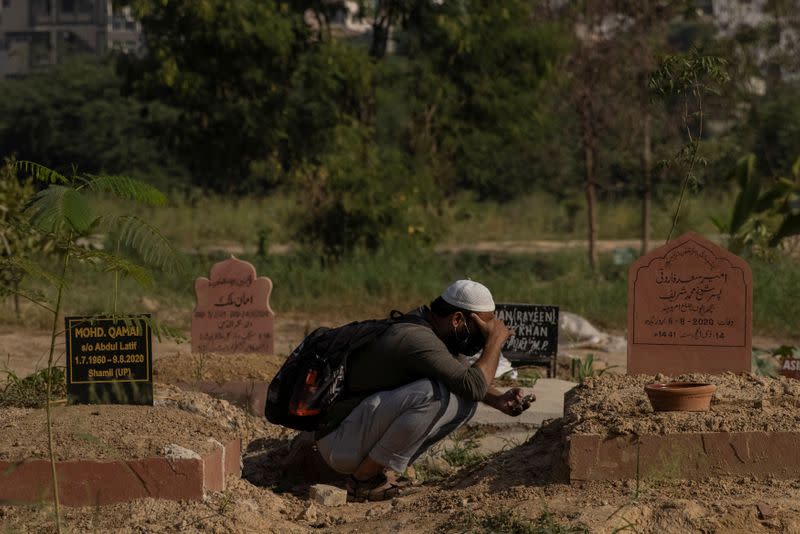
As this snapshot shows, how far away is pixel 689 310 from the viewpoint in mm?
5820

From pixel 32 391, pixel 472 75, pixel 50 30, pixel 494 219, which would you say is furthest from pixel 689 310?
pixel 50 30

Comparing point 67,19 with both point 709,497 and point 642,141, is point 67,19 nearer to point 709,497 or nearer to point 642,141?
point 642,141

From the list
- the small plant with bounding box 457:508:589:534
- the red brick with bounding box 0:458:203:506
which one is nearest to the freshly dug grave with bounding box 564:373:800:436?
the small plant with bounding box 457:508:589:534

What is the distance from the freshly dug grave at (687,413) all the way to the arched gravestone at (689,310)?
14 centimetres

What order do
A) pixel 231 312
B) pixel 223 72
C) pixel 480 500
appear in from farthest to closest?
pixel 223 72 → pixel 231 312 → pixel 480 500

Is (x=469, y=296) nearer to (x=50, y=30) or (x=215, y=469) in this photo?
(x=215, y=469)

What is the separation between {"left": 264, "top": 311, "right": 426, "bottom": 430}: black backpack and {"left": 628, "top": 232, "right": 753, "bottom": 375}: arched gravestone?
3.65ft

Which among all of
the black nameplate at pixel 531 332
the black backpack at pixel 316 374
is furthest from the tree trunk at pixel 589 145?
the black backpack at pixel 316 374

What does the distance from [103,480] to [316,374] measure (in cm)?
112

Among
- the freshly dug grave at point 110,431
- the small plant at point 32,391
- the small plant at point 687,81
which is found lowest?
the small plant at point 32,391

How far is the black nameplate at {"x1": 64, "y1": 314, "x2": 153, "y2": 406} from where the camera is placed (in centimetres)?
538

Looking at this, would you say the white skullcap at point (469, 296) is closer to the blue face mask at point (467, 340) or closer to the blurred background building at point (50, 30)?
the blue face mask at point (467, 340)

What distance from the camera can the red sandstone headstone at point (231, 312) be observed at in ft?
24.5

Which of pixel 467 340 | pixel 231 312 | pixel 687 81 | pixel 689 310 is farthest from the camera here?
pixel 231 312
